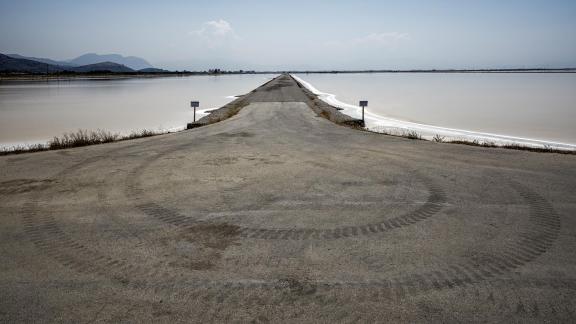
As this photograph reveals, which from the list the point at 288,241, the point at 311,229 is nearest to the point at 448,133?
the point at 311,229

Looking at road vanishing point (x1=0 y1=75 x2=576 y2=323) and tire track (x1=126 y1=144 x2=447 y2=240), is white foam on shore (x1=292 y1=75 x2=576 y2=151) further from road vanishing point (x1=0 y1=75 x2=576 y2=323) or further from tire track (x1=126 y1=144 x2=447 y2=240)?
tire track (x1=126 y1=144 x2=447 y2=240)

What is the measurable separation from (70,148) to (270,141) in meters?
6.45

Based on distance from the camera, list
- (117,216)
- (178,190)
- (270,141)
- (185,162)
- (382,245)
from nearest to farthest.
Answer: (382,245) < (117,216) < (178,190) < (185,162) < (270,141)

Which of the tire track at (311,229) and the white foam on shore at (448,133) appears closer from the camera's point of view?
the tire track at (311,229)

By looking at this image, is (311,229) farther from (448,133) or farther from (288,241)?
(448,133)

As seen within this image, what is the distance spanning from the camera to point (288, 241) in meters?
5.16

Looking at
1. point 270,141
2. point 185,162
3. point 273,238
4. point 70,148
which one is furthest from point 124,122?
point 273,238

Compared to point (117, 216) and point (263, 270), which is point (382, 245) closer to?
point (263, 270)

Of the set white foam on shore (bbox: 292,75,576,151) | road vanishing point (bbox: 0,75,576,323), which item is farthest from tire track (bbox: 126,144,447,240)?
white foam on shore (bbox: 292,75,576,151)

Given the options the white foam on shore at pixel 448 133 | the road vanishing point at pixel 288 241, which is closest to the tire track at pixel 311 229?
the road vanishing point at pixel 288 241

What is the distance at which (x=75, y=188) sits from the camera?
24.8ft

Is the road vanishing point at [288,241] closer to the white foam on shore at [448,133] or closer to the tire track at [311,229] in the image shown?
the tire track at [311,229]

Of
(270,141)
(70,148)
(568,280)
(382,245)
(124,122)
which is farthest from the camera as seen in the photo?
(124,122)

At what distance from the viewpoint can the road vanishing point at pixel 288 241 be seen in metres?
3.72
